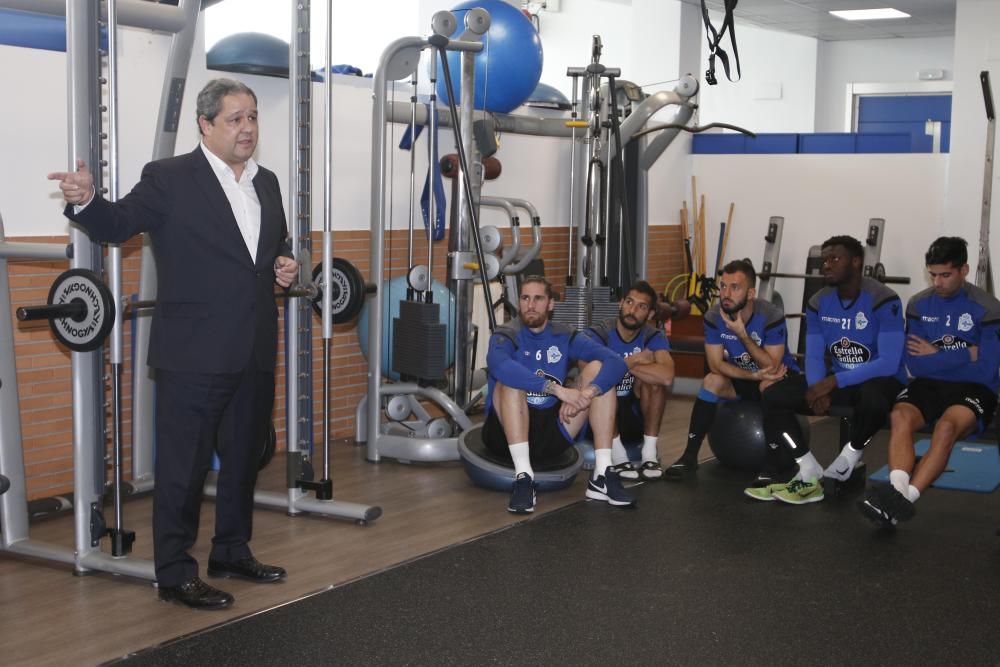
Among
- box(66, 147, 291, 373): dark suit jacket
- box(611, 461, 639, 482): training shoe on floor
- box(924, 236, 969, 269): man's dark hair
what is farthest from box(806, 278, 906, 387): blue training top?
box(66, 147, 291, 373): dark suit jacket

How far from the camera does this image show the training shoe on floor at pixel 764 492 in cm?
439

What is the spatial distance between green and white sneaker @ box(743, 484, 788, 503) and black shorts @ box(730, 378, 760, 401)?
466 mm

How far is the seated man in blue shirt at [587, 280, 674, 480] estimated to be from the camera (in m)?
4.69

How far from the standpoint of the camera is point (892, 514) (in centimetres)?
388

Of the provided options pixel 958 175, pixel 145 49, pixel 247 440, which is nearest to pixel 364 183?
pixel 145 49

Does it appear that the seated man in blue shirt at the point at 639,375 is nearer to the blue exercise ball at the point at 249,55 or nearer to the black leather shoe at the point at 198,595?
the blue exercise ball at the point at 249,55

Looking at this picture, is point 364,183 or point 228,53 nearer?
point 228,53

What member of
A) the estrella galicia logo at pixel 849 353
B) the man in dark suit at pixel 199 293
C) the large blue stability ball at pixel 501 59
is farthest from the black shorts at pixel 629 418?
the man in dark suit at pixel 199 293

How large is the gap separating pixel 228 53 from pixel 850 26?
24.5 feet

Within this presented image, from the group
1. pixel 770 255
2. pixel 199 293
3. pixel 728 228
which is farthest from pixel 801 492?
pixel 728 228

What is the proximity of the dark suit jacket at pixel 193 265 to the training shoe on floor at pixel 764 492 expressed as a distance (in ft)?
7.32

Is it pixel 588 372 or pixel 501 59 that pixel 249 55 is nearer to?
pixel 501 59

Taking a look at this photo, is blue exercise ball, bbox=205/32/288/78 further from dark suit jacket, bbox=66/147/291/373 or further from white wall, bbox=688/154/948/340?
white wall, bbox=688/154/948/340

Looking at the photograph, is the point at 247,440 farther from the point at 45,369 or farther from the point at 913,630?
the point at 913,630
